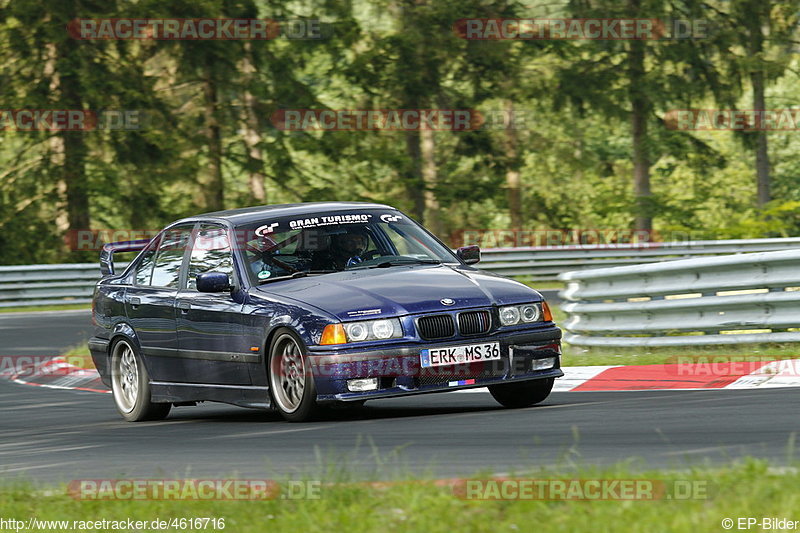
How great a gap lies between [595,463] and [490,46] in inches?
1177

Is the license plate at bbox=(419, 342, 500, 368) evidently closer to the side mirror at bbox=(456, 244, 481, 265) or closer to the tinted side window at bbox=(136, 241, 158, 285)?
the side mirror at bbox=(456, 244, 481, 265)

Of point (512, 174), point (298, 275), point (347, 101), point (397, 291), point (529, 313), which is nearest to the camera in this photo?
point (397, 291)

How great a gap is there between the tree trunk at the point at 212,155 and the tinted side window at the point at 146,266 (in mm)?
22558

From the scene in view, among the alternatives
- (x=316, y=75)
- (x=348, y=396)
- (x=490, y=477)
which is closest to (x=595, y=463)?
(x=490, y=477)

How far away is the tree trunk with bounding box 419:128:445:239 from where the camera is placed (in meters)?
35.4

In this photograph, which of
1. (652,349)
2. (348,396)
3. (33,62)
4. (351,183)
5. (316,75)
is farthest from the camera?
(316,75)

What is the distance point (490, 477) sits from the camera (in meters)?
5.71

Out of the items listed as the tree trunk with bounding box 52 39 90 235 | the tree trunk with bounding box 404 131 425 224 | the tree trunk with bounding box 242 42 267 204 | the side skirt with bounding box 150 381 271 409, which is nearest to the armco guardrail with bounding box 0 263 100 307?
the tree trunk with bounding box 52 39 90 235

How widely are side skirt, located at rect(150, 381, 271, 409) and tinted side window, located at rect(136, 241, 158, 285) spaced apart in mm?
935

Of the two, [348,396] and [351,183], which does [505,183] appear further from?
[348,396]

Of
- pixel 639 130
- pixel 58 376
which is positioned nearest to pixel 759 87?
pixel 639 130

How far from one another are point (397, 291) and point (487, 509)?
12.1 feet

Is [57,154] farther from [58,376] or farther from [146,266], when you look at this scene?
[146,266]

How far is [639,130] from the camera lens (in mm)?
35625
